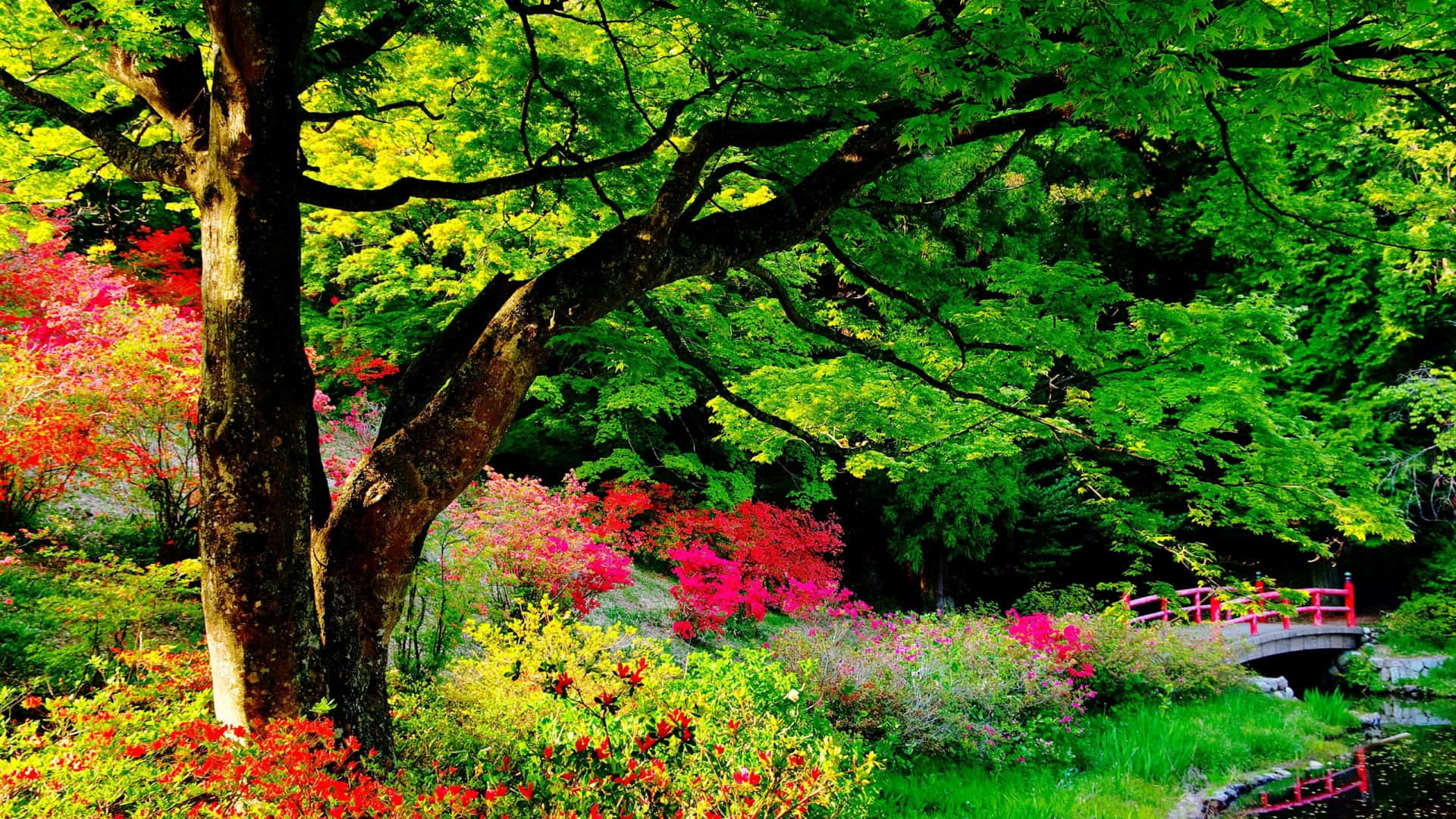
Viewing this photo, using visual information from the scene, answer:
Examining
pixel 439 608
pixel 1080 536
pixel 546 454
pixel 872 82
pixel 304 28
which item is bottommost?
pixel 1080 536

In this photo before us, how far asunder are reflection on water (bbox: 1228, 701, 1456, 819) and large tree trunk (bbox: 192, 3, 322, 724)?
7743mm

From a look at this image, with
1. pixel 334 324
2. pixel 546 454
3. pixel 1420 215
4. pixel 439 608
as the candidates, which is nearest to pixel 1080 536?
pixel 1420 215

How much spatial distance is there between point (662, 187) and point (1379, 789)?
9219 millimetres

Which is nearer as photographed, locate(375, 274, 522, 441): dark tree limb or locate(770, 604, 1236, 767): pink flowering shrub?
locate(375, 274, 522, 441): dark tree limb

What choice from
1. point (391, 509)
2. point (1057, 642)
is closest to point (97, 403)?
point (391, 509)

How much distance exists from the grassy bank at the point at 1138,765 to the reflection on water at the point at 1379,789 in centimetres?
32

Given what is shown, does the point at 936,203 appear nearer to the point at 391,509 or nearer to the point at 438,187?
the point at 438,187

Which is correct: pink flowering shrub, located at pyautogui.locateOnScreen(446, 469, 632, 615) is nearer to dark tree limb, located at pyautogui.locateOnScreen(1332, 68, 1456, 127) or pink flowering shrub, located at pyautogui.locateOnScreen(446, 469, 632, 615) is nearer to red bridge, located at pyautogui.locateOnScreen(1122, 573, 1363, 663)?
dark tree limb, located at pyautogui.locateOnScreen(1332, 68, 1456, 127)

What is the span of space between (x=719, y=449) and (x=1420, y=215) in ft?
35.9

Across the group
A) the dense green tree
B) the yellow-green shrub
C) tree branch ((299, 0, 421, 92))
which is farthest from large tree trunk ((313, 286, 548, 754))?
tree branch ((299, 0, 421, 92))

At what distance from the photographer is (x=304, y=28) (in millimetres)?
2857

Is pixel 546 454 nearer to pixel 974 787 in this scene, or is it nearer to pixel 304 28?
pixel 974 787

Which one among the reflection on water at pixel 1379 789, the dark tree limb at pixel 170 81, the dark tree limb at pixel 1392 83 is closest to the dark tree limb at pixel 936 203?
the dark tree limb at pixel 1392 83

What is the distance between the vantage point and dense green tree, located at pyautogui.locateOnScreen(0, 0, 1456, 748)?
8.68ft
